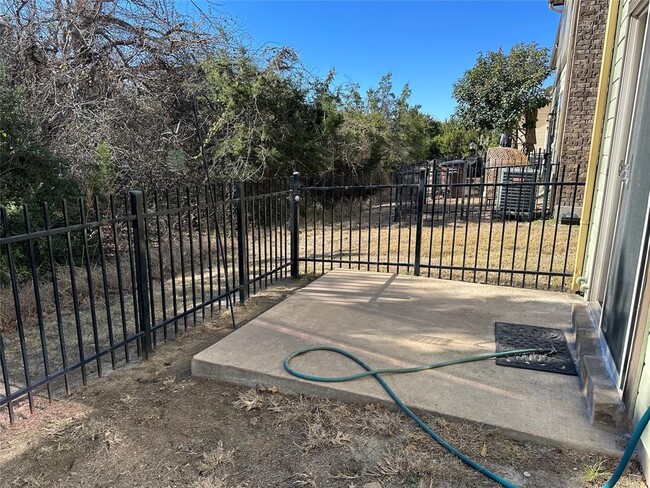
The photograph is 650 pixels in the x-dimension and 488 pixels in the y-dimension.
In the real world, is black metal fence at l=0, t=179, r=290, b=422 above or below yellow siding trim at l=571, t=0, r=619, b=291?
below

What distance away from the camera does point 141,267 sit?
9.71ft

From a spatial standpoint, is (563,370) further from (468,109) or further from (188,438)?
(468,109)

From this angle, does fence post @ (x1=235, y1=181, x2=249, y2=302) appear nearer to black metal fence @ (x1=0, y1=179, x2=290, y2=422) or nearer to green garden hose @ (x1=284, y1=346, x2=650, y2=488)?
black metal fence @ (x1=0, y1=179, x2=290, y2=422)

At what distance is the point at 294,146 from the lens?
8.86 meters

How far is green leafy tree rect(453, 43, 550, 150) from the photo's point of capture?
55.8 feet

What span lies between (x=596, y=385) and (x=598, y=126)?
7.74 feet

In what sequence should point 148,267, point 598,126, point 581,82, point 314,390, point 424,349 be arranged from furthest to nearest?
point 581,82 → point 598,126 → point 148,267 → point 424,349 → point 314,390

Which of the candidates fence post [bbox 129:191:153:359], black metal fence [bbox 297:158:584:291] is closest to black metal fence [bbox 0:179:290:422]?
fence post [bbox 129:191:153:359]

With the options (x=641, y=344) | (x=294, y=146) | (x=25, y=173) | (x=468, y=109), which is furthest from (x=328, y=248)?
(x=468, y=109)

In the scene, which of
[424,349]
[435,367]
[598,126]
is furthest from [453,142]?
[435,367]

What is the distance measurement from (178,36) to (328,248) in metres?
5.00

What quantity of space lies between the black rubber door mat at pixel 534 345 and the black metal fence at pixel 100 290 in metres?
2.23

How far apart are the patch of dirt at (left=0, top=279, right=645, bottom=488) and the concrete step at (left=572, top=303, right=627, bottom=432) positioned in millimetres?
217

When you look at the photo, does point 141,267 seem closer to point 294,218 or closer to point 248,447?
point 248,447
